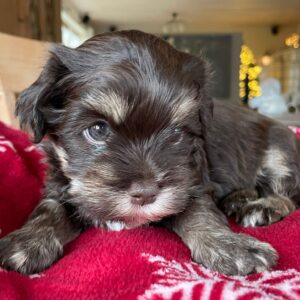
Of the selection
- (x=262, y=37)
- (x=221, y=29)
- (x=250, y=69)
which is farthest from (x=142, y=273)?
(x=262, y=37)

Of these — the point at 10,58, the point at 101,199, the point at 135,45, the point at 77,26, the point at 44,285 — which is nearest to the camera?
the point at 44,285

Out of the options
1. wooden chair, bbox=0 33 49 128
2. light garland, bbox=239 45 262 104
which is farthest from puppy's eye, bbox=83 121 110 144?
light garland, bbox=239 45 262 104

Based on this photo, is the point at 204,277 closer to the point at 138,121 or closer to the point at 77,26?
the point at 138,121

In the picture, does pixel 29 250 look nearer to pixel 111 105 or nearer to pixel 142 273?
pixel 142 273

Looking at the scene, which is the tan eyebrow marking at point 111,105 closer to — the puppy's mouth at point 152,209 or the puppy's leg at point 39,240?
the puppy's mouth at point 152,209

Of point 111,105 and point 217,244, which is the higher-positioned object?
point 111,105

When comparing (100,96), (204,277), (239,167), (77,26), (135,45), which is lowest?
(204,277)

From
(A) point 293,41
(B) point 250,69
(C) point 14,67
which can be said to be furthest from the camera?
(A) point 293,41

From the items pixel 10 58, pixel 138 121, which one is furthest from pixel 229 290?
pixel 10 58
